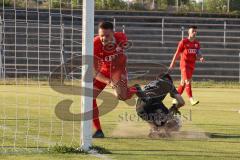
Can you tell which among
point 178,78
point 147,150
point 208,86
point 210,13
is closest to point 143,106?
point 147,150

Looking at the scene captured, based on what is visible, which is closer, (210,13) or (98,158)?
(98,158)

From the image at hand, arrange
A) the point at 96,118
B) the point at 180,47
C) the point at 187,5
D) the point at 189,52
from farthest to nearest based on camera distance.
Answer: the point at 187,5 → the point at 189,52 → the point at 180,47 → the point at 96,118

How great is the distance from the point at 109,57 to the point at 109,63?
0.15 meters

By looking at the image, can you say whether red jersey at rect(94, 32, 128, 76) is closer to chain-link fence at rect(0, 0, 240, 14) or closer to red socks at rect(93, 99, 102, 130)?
red socks at rect(93, 99, 102, 130)

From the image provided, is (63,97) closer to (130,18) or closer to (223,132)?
(223,132)

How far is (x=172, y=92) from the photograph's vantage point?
37.7 feet

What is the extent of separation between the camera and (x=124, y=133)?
35.8 ft

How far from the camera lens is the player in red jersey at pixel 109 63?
33.2 ft

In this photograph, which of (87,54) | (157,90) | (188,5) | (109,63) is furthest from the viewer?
(188,5)

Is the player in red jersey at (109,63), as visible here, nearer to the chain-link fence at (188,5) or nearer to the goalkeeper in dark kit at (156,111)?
the goalkeeper in dark kit at (156,111)

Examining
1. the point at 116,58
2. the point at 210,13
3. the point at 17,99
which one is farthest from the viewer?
the point at 210,13

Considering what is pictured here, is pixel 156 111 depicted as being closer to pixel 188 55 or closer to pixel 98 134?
pixel 98 134

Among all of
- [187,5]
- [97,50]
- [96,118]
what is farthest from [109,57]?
[187,5]

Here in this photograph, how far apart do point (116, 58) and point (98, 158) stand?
293 centimetres
